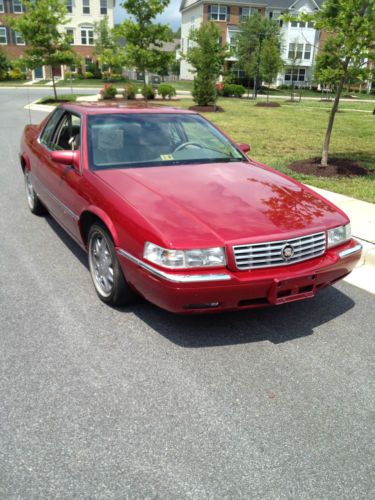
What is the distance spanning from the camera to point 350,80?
9.26 metres

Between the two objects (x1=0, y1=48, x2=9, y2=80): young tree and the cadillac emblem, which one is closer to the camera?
the cadillac emblem

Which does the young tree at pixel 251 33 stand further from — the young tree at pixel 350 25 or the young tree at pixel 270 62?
the young tree at pixel 350 25

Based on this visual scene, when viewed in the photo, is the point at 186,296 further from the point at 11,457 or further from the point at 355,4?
the point at 355,4

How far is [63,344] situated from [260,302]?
4.92 ft

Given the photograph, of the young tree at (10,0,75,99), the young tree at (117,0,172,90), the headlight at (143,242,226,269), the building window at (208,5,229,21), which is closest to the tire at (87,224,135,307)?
the headlight at (143,242,226,269)

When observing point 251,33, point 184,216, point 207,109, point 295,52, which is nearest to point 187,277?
point 184,216

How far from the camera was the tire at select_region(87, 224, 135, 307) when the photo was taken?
3.77 m

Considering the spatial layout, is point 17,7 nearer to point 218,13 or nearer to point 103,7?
point 103,7

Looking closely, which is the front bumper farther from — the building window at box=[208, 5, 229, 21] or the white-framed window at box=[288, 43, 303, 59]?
the building window at box=[208, 5, 229, 21]

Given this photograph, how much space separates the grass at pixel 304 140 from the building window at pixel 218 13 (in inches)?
1642

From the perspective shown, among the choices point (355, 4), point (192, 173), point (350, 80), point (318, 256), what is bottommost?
point (318, 256)

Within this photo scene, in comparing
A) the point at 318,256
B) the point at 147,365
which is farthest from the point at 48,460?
the point at 318,256

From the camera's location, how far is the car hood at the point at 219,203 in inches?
131

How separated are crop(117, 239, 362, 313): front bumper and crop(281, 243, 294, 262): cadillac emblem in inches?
3.0
